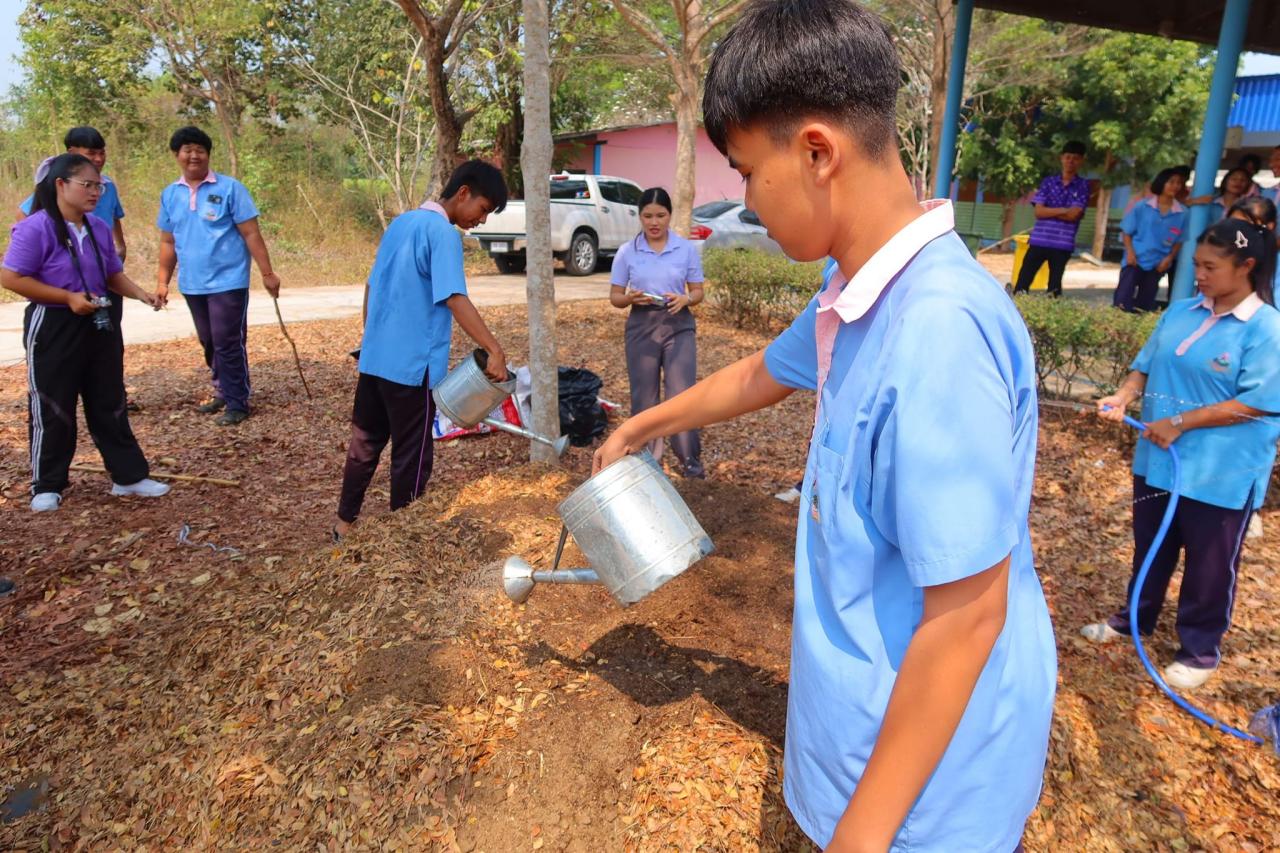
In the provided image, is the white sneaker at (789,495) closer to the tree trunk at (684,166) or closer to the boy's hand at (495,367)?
the boy's hand at (495,367)

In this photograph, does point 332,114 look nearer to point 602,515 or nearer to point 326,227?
point 326,227

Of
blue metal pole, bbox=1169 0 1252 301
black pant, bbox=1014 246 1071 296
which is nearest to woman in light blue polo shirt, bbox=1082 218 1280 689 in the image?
blue metal pole, bbox=1169 0 1252 301

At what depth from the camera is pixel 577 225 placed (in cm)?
1537

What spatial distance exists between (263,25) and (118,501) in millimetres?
14961

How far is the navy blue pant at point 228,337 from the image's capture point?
627cm

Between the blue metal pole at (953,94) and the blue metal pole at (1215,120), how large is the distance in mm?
1852

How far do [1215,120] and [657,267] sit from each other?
4.52 metres

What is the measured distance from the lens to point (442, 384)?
3.91 meters

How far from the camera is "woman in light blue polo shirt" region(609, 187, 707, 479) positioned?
5.23 m

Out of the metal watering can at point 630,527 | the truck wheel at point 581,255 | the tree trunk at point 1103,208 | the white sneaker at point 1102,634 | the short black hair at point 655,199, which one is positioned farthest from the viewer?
the tree trunk at point 1103,208

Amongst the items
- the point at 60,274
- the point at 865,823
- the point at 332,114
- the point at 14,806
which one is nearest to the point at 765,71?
the point at 865,823

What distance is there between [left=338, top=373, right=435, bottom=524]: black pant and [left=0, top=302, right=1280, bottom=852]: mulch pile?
0.59 feet

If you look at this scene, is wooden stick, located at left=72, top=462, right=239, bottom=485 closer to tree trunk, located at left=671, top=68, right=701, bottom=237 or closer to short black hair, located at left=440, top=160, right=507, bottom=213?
short black hair, located at left=440, top=160, right=507, bottom=213

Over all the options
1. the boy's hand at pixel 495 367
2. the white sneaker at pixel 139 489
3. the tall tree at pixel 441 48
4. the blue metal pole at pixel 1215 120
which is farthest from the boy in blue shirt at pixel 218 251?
the blue metal pole at pixel 1215 120
